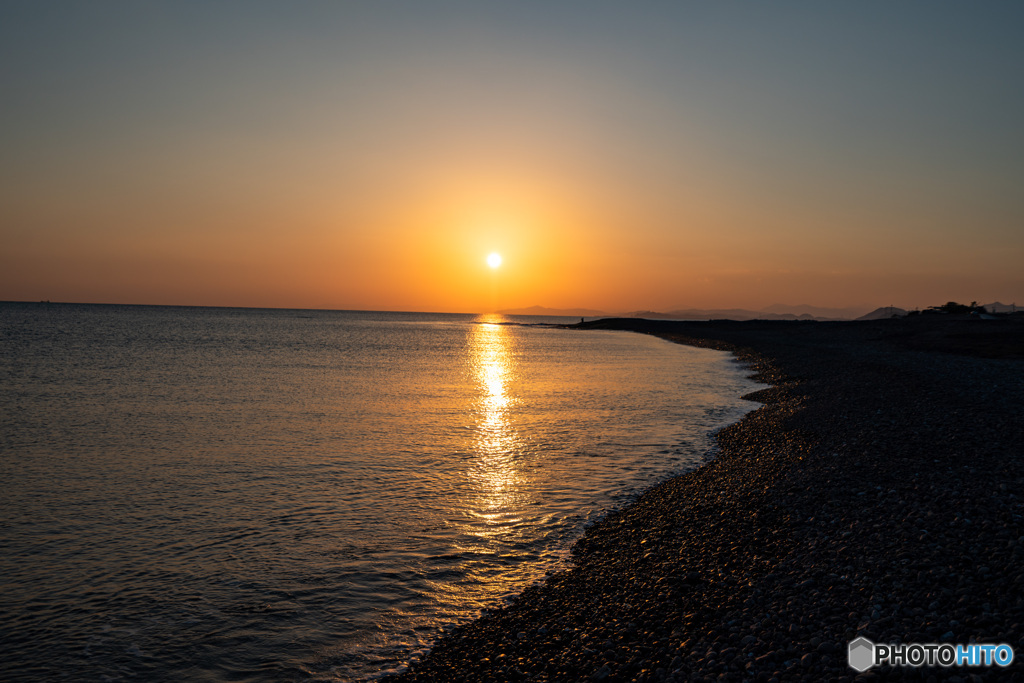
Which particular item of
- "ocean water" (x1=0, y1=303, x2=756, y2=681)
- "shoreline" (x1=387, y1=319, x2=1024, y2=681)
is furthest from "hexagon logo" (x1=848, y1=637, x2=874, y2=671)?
"ocean water" (x1=0, y1=303, x2=756, y2=681)

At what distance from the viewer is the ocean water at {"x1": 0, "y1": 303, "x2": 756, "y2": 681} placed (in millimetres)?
8922

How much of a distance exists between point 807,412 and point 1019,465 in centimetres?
1124

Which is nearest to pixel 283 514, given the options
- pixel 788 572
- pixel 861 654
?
pixel 788 572

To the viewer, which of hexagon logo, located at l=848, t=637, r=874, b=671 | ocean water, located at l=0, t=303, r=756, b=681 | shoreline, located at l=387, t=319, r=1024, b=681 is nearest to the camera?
hexagon logo, located at l=848, t=637, r=874, b=671

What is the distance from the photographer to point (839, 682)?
6.38 meters

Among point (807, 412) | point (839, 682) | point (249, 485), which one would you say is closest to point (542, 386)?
point (807, 412)

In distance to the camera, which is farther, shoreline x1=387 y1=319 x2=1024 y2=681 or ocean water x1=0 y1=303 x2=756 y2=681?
ocean water x1=0 y1=303 x2=756 y2=681

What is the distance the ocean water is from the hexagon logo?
568cm

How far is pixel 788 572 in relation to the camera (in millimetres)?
9383

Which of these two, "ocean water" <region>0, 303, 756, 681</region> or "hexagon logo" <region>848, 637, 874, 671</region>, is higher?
"hexagon logo" <region>848, 637, 874, 671</region>

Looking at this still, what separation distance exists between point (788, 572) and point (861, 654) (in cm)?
257

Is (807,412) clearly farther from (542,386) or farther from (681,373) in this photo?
(681,373)

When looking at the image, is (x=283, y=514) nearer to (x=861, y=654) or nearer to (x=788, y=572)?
(x=788, y=572)

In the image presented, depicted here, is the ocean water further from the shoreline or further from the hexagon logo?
the hexagon logo
